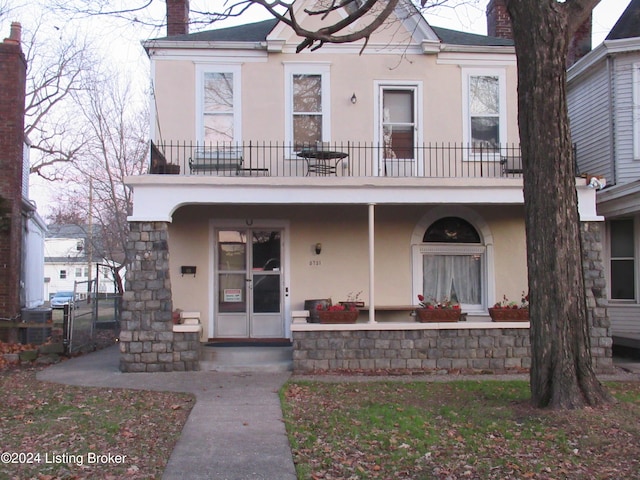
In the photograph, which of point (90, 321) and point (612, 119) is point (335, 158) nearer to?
point (612, 119)

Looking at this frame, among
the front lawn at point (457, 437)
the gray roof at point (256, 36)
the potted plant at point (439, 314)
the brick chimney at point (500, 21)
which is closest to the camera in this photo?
the front lawn at point (457, 437)

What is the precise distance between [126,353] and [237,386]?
216 cm

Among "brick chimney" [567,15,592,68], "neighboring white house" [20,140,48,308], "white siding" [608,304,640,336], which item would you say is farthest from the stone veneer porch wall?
"brick chimney" [567,15,592,68]

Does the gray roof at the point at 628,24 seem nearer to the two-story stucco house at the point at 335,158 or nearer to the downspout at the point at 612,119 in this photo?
the downspout at the point at 612,119

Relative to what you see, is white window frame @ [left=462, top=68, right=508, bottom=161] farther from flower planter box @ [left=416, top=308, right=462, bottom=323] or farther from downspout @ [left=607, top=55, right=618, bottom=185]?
flower planter box @ [left=416, top=308, right=462, bottom=323]

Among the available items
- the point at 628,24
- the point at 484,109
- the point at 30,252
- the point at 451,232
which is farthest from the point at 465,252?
the point at 30,252

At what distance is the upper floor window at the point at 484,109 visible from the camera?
11836mm

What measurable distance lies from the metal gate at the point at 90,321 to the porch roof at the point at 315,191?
2975 millimetres

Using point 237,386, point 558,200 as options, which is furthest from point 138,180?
point 558,200

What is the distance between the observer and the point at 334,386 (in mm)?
8727

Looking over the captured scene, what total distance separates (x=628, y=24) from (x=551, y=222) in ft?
30.3

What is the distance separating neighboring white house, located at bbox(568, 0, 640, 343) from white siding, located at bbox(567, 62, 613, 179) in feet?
0.07

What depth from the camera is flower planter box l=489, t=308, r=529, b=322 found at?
10.3 m

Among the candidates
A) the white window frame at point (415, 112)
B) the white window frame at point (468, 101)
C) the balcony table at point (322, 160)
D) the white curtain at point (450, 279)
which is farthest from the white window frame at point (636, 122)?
the balcony table at point (322, 160)
